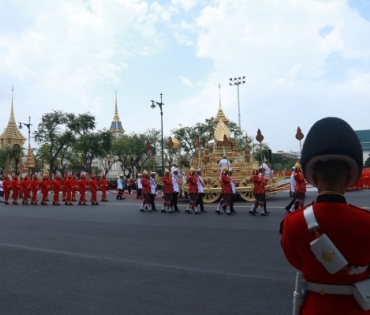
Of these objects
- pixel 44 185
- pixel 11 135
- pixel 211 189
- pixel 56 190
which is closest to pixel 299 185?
pixel 211 189

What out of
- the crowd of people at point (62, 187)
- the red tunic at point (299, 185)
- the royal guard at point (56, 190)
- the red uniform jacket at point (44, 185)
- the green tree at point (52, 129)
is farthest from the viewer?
the green tree at point (52, 129)

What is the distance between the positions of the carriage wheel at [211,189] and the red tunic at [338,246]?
2037 centimetres

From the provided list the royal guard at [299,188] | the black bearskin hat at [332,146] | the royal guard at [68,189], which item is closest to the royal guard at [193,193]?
the royal guard at [299,188]

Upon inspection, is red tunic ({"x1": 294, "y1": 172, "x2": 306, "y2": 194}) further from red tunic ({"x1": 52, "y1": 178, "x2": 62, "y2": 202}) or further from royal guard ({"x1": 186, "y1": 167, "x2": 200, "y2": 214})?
red tunic ({"x1": 52, "y1": 178, "x2": 62, "y2": 202})

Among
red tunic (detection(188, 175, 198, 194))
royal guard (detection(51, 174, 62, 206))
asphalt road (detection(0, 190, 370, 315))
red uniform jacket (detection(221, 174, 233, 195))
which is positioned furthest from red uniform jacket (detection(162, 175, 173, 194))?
royal guard (detection(51, 174, 62, 206))

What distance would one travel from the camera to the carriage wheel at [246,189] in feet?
73.8

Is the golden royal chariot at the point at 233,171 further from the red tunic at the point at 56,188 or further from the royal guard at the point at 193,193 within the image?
the red tunic at the point at 56,188

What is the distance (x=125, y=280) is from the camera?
664cm

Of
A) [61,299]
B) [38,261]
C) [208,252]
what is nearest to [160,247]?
[208,252]

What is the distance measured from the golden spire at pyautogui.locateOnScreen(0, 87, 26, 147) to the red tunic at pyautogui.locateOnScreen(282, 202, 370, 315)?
69782 millimetres

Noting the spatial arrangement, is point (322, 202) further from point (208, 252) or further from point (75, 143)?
point (75, 143)

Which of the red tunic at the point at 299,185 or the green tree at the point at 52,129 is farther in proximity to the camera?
the green tree at the point at 52,129

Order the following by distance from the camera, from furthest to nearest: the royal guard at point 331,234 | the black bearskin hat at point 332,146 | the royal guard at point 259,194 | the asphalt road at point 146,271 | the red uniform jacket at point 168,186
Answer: the red uniform jacket at point 168,186 → the royal guard at point 259,194 → the asphalt road at point 146,271 → the black bearskin hat at point 332,146 → the royal guard at point 331,234

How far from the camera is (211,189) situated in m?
22.8
